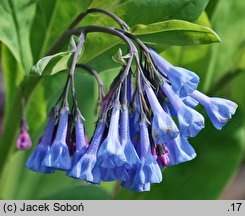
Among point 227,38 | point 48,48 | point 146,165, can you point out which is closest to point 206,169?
point 227,38

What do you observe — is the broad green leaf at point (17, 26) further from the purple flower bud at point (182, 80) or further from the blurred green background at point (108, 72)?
the purple flower bud at point (182, 80)

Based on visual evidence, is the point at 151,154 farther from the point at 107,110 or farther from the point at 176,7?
the point at 176,7

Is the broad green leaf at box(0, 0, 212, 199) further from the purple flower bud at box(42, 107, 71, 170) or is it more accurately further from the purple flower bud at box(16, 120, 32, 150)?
the purple flower bud at box(42, 107, 71, 170)

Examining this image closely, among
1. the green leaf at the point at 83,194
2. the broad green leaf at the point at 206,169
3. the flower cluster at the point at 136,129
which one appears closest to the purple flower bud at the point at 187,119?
the flower cluster at the point at 136,129

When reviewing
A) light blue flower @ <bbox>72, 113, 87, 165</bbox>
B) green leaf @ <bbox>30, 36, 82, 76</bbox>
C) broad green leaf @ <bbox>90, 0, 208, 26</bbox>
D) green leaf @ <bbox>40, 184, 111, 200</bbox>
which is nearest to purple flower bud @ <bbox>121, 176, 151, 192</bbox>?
light blue flower @ <bbox>72, 113, 87, 165</bbox>

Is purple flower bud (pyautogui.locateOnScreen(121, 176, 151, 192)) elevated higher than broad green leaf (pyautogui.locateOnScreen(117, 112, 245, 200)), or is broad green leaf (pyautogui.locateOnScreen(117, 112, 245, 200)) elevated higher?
purple flower bud (pyautogui.locateOnScreen(121, 176, 151, 192))
